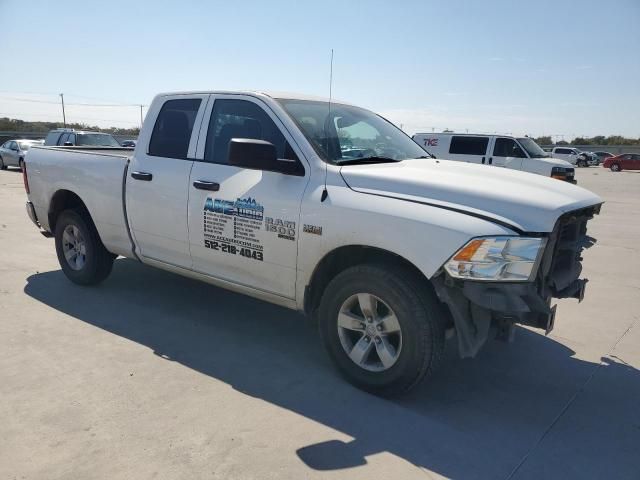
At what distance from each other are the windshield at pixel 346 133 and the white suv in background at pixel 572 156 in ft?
148

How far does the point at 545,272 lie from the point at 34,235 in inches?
313

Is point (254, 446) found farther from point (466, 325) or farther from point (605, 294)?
point (605, 294)

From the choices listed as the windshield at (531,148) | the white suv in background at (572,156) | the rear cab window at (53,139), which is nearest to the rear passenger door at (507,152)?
the windshield at (531,148)

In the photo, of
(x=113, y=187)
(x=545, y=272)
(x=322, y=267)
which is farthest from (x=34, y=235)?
(x=545, y=272)

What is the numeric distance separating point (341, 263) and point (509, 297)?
120 centimetres

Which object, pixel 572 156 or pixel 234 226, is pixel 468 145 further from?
pixel 572 156

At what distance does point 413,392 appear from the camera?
3.49m

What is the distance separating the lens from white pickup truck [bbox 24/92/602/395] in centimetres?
296

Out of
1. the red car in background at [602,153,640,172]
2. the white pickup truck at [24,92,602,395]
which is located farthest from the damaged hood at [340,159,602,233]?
the red car in background at [602,153,640,172]

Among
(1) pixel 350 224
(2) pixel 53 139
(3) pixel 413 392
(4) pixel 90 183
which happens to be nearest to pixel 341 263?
(1) pixel 350 224

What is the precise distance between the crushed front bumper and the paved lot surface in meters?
0.57

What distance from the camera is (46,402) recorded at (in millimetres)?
3195

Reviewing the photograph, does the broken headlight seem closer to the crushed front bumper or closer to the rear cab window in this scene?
the crushed front bumper

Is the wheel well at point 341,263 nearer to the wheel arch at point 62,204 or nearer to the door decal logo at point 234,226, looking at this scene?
the door decal logo at point 234,226
